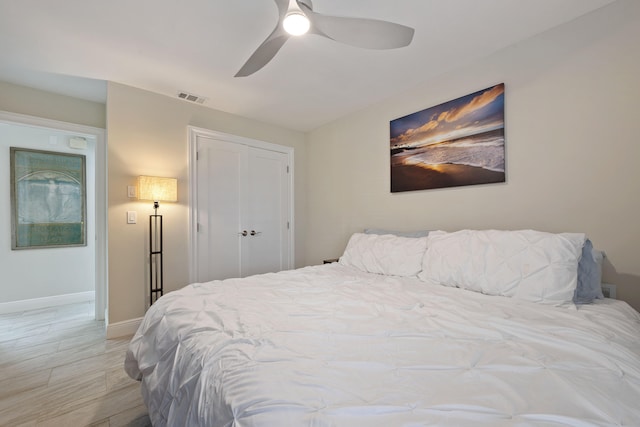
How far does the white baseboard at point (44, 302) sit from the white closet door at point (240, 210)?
2.07m

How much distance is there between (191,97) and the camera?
2867 mm

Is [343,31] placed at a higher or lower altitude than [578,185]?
higher

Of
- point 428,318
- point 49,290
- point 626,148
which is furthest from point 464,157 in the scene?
point 49,290

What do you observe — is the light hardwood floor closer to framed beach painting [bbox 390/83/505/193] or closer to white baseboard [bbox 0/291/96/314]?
white baseboard [bbox 0/291/96/314]

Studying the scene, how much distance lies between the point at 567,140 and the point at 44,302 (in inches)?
226

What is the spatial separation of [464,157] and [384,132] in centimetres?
96

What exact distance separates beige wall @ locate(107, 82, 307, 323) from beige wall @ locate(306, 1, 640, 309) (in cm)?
250

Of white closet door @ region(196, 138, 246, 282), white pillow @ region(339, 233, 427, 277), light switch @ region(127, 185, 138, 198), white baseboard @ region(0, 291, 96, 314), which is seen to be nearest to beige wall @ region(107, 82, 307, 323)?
light switch @ region(127, 185, 138, 198)

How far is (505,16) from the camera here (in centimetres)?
175

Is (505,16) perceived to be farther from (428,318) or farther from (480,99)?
(428,318)

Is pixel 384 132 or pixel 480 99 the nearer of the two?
pixel 480 99

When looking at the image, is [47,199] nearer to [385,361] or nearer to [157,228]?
[157,228]

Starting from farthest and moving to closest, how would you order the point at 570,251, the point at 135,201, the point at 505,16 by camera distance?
the point at 135,201 < the point at 505,16 < the point at 570,251

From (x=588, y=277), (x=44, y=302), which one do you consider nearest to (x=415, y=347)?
(x=588, y=277)
